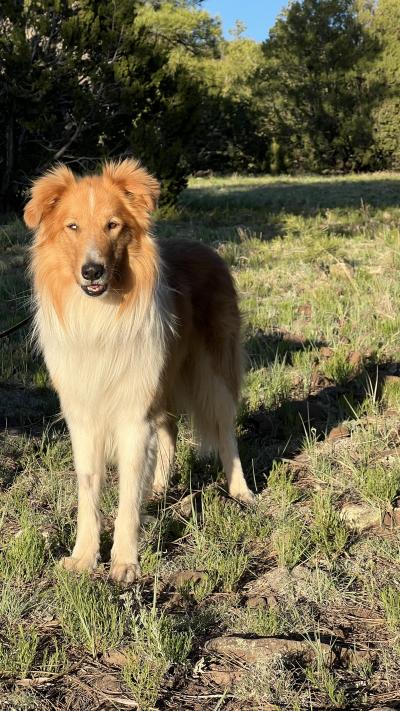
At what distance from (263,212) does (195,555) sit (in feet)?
35.7

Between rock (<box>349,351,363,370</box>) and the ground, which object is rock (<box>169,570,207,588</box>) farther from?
rock (<box>349,351,363,370</box>)

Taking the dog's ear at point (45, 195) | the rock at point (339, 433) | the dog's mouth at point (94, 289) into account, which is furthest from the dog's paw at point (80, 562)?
the rock at point (339, 433)

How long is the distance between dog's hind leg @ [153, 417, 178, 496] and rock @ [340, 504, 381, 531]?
3.47 feet

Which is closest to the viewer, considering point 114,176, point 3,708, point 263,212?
point 3,708

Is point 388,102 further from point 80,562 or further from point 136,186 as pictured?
point 80,562

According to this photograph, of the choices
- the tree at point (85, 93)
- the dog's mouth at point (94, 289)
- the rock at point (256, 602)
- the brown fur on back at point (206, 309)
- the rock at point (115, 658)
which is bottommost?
the rock at point (115, 658)

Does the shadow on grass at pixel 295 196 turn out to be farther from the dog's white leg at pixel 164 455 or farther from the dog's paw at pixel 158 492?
the dog's paw at pixel 158 492

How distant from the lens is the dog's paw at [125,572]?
3.34m

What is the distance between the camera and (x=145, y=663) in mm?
2514

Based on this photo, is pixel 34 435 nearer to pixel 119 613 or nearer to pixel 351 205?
pixel 119 613

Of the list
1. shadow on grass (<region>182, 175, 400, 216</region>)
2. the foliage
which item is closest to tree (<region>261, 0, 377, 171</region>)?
the foliage

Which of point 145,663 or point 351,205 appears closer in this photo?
point 145,663

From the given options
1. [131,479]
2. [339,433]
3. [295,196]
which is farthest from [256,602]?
[295,196]

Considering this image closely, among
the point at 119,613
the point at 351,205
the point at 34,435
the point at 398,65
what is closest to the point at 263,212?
the point at 351,205
